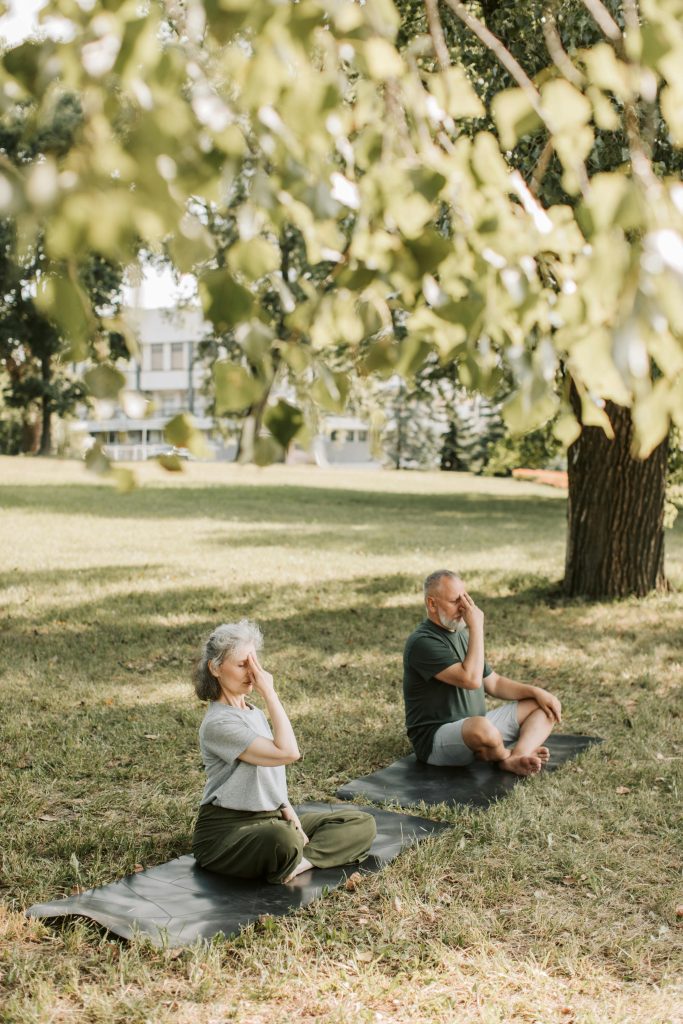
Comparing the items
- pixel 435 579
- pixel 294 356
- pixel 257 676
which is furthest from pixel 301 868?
pixel 294 356

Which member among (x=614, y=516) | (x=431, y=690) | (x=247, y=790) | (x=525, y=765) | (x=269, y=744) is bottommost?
(x=525, y=765)

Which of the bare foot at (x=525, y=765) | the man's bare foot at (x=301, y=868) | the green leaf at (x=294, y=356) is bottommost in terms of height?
the man's bare foot at (x=301, y=868)

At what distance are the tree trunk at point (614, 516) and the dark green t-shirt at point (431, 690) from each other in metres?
5.55

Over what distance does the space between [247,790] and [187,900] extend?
54 cm

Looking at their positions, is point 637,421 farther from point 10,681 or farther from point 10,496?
point 10,496

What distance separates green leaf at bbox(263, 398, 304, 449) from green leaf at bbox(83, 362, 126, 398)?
0.29 meters

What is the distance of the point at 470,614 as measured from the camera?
644cm

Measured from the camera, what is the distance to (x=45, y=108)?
222 centimetres

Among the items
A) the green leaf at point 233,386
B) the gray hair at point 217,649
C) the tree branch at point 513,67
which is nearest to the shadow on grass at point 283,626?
the gray hair at point 217,649

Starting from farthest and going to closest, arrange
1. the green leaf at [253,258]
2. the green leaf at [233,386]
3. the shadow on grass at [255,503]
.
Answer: the shadow on grass at [255,503]
the green leaf at [253,258]
the green leaf at [233,386]

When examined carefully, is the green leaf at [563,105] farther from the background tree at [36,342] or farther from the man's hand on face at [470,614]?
the background tree at [36,342]

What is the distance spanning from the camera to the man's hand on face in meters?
6.38

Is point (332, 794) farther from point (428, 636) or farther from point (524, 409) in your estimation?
point (524, 409)

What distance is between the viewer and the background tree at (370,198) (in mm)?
1791
